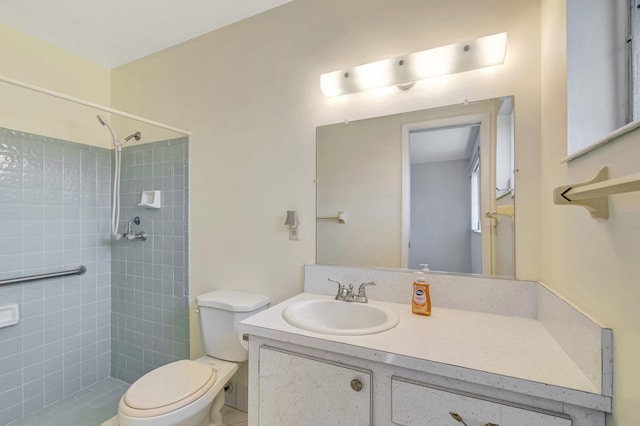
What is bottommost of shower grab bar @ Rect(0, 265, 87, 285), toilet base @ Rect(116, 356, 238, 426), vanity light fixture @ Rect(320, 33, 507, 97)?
toilet base @ Rect(116, 356, 238, 426)

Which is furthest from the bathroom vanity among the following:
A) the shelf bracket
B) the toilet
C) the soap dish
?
the soap dish

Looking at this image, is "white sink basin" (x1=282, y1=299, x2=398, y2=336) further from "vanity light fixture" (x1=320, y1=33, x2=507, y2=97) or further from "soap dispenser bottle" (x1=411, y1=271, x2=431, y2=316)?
"vanity light fixture" (x1=320, y1=33, x2=507, y2=97)

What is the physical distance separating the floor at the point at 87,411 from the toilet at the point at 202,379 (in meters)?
0.26

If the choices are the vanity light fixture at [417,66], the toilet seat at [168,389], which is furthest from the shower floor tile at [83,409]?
the vanity light fixture at [417,66]

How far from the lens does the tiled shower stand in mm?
1784

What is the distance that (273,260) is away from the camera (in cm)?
167

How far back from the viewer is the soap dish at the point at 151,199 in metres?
2.02

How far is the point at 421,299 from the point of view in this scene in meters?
1.16

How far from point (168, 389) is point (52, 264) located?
140 cm

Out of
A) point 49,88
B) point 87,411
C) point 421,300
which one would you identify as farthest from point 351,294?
point 49,88

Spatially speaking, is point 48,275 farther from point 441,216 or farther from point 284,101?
point 441,216

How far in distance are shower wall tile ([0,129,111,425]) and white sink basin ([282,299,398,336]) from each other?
186 cm

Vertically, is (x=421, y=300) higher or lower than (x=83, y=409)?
higher

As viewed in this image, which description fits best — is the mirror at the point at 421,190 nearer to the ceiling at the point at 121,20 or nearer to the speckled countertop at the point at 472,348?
the speckled countertop at the point at 472,348
